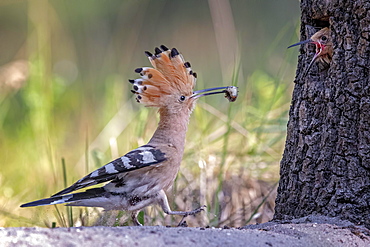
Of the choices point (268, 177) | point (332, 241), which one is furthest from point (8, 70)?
point (332, 241)

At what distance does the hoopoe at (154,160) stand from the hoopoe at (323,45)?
1.77 feet

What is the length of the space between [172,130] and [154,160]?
0.91 feet

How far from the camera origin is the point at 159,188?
237 centimetres

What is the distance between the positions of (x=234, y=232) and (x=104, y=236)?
42cm

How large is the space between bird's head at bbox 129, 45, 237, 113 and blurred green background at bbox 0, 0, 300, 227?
0.47 meters

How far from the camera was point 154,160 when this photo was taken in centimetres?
234

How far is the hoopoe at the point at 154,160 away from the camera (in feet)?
7.59

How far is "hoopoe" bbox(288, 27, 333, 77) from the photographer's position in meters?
2.15

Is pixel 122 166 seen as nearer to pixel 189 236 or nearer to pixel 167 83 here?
pixel 167 83

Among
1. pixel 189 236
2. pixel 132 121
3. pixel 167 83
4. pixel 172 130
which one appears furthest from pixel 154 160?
pixel 132 121

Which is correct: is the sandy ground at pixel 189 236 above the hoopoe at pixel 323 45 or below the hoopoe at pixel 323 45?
below

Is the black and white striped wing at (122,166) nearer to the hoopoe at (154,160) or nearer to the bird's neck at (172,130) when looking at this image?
the hoopoe at (154,160)

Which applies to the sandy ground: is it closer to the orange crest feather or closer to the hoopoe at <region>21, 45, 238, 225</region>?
the hoopoe at <region>21, 45, 238, 225</region>

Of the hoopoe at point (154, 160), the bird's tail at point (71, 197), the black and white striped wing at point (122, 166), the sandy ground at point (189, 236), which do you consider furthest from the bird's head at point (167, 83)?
the sandy ground at point (189, 236)
